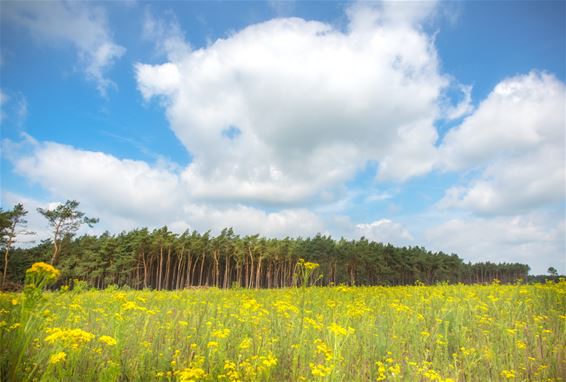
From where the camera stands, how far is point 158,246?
223 feet

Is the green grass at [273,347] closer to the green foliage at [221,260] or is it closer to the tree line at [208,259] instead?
the tree line at [208,259]

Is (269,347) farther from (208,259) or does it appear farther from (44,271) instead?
(208,259)

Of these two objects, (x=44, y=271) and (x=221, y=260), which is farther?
(x=221, y=260)

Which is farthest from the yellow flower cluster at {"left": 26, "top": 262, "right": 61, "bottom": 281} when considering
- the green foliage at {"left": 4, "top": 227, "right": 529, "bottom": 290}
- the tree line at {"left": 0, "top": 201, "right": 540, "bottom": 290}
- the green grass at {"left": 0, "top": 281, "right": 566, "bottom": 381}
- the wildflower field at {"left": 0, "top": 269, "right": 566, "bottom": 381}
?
the green foliage at {"left": 4, "top": 227, "right": 529, "bottom": 290}

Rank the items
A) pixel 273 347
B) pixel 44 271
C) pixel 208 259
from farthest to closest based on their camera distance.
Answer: pixel 208 259, pixel 273 347, pixel 44 271

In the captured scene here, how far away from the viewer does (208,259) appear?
7975 cm

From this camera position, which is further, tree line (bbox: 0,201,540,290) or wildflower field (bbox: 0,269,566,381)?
tree line (bbox: 0,201,540,290)

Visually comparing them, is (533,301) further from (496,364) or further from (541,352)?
(496,364)

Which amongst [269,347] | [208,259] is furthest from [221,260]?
[269,347]

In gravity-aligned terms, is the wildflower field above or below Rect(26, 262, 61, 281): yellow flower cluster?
below

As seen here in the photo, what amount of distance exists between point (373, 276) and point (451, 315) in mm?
88555

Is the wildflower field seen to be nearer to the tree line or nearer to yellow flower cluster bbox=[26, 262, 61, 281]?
yellow flower cluster bbox=[26, 262, 61, 281]

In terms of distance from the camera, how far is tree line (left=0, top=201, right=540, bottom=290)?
6238 centimetres

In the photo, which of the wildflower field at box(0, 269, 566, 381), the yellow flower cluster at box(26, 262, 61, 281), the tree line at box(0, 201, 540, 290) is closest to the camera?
the yellow flower cluster at box(26, 262, 61, 281)
